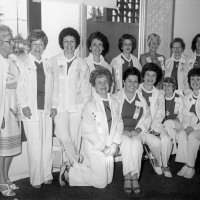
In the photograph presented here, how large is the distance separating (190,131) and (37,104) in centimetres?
168

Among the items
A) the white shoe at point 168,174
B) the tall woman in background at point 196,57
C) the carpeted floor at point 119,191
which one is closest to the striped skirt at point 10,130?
the carpeted floor at point 119,191

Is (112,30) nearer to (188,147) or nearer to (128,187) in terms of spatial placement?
(188,147)

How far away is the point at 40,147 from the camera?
113 inches

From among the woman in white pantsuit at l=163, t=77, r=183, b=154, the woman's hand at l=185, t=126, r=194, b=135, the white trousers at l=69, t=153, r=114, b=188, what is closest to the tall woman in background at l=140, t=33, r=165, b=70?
the woman in white pantsuit at l=163, t=77, r=183, b=154

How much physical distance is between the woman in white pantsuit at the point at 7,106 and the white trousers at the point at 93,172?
0.57 metres

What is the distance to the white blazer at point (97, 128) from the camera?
2.92 meters

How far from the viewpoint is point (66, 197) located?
9.01ft

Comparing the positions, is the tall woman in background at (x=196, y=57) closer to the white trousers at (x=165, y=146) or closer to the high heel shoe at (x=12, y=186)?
the white trousers at (x=165, y=146)

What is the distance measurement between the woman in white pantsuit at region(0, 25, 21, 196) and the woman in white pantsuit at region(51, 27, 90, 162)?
1.58ft

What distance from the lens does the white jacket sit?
10.2 feet

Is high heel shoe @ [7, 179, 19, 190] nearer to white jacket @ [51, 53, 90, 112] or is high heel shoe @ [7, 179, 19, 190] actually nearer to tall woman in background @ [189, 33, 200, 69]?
white jacket @ [51, 53, 90, 112]

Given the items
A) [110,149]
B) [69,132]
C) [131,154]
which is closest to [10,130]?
[69,132]

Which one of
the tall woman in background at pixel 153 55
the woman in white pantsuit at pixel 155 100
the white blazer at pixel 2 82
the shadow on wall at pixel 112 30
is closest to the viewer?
the white blazer at pixel 2 82

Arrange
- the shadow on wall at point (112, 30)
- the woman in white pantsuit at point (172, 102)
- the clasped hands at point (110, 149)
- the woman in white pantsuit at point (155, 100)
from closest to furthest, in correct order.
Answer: the clasped hands at point (110, 149) < the woman in white pantsuit at point (155, 100) < the woman in white pantsuit at point (172, 102) < the shadow on wall at point (112, 30)
